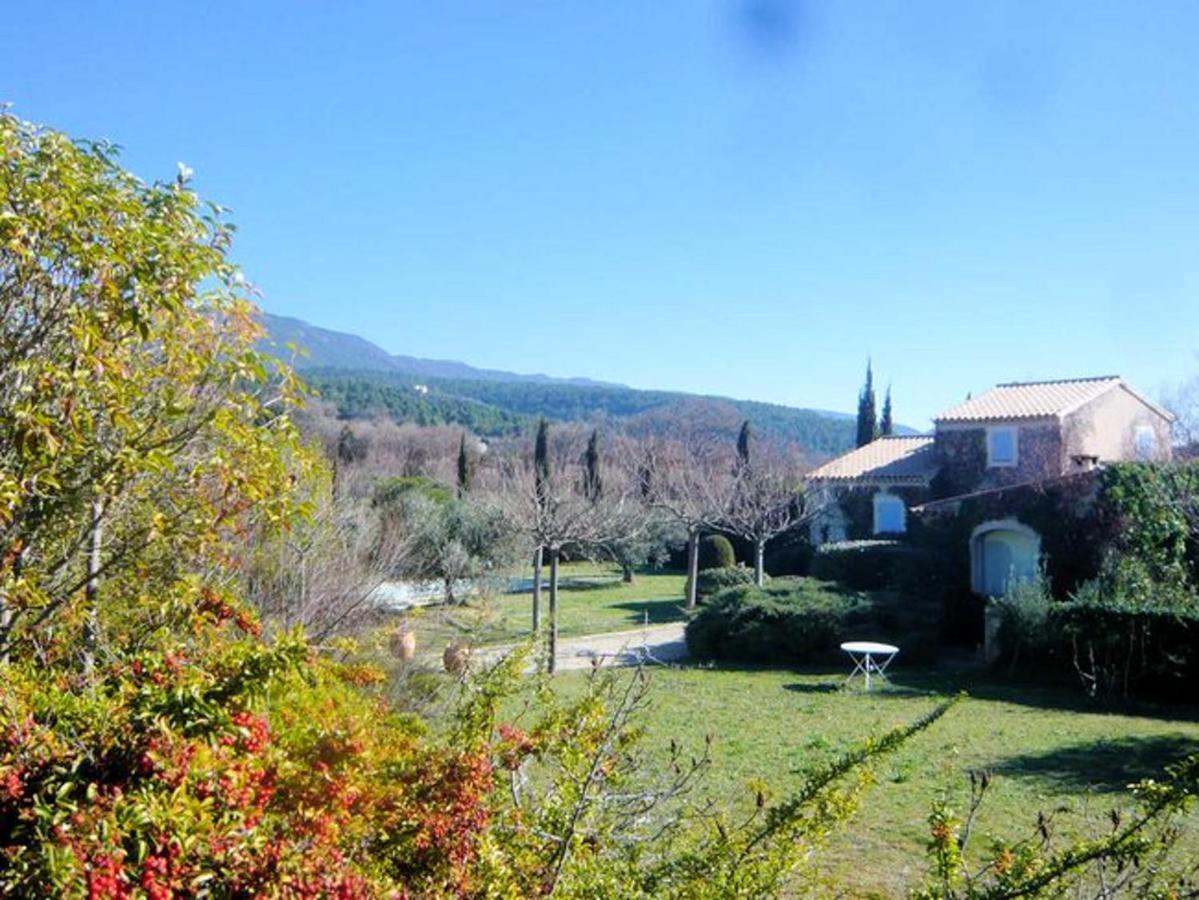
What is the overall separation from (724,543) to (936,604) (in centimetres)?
1227

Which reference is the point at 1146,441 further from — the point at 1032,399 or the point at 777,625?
the point at 777,625

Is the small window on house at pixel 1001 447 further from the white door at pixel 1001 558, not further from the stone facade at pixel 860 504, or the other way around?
the white door at pixel 1001 558

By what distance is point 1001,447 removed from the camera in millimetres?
26078

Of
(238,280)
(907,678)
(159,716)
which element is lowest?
(907,678)

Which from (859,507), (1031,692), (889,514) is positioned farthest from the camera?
(859,507)

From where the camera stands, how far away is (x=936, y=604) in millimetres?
18703

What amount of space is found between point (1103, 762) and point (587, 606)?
1761 centimetres

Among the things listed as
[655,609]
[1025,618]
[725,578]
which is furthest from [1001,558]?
[655,609]

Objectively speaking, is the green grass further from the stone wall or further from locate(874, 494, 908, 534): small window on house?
locate(874, 494, 908, 534): small window on house

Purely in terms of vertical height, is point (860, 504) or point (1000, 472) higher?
point (1000, 472)

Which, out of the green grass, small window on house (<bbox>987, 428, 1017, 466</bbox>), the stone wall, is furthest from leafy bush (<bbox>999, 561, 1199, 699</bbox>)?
the stone wall

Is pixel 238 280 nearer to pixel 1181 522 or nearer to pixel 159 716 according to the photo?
pixel 159 716

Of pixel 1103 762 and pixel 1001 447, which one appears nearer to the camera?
pixel 1103 762

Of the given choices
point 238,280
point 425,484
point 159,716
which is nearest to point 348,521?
point 238,280
